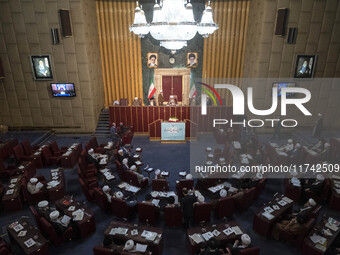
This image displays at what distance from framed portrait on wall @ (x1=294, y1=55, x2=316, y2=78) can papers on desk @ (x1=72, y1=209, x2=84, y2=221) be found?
1268 centimetres

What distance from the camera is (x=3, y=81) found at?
13742 millimetres

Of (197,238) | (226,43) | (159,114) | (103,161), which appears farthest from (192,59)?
(197,238)

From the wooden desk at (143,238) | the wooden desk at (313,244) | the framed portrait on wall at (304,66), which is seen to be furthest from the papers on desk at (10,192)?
the framed portrait on wall at (304,66)

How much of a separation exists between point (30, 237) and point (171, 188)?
4731 millimetres

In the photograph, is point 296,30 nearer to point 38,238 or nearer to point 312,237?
point 312,237

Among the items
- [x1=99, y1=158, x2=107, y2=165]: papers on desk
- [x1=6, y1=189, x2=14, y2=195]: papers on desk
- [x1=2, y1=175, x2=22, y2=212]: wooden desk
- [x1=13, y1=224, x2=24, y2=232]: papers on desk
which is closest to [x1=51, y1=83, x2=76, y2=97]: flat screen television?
Result: [x1=99, y1=158, x2=107, y2=165]: papers on desk

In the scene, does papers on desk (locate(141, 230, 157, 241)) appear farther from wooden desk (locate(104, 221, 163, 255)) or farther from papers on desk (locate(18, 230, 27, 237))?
papers on desk (locate(18, 230, 27, 237))

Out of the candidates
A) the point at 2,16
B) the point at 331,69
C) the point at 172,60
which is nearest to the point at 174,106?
the point at 172,60

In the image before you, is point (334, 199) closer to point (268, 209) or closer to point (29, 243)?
point (268, 209)

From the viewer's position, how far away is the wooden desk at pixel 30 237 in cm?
603

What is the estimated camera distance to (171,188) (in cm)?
939

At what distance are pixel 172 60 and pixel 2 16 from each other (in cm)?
953

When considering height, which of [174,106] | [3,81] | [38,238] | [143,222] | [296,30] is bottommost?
[143,222]

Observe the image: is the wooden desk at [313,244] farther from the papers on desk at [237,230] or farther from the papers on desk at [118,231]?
the papers on desk at [118,231]
